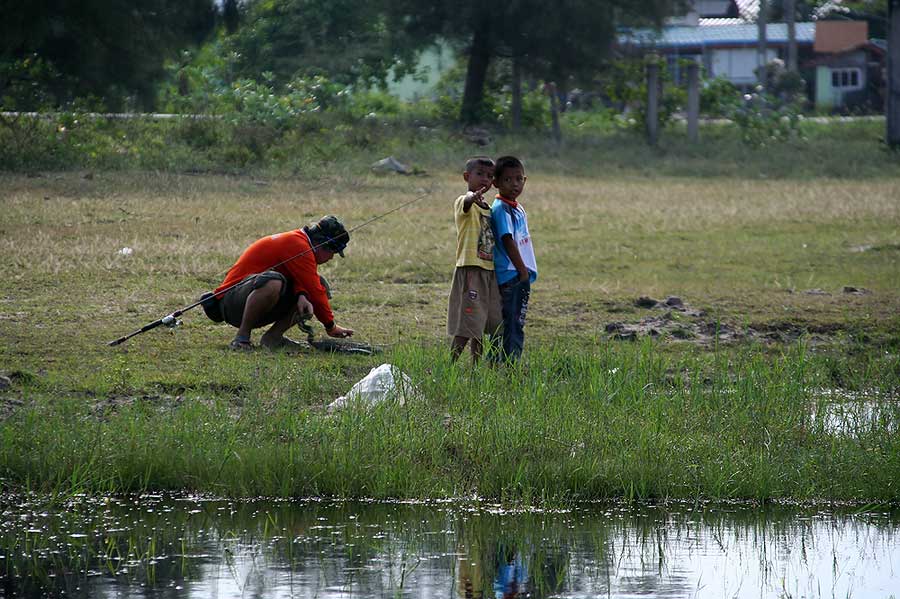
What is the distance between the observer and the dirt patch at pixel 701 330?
976cm

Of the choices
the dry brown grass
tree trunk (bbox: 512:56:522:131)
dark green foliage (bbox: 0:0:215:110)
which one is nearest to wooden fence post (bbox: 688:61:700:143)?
tree trunk (bbox: 512:56:522:131)

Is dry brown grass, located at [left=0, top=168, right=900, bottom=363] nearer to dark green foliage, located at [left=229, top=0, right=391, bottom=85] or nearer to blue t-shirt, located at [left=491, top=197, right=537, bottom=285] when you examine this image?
blue t-shirt, located at [left=491, top=197, right=537, bottom=285]

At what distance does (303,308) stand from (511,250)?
154 cm

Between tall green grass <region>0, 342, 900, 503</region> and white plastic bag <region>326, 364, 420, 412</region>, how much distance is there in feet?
0.25

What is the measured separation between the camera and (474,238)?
24.9 ft

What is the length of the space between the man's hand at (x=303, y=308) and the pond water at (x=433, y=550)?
7.73ft

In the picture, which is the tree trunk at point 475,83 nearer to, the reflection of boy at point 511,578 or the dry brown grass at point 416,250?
the dry brown grass at point 416,250

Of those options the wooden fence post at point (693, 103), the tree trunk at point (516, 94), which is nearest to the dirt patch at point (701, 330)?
the tree trunk at point (516, 94)

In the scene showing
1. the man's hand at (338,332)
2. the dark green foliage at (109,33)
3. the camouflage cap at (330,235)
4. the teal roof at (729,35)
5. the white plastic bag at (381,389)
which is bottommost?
the white plastic bag at (381,389)

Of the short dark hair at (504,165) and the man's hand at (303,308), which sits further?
the man's hand at (303,308)

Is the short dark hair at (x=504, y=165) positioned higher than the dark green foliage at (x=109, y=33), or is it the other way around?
the dark green foliage at (x=109, y=33)

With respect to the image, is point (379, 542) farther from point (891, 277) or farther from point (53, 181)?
point (53, 181)

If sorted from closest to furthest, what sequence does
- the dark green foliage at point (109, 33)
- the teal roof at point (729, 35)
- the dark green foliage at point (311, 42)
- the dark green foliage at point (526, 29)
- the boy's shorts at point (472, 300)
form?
the boy's shorts at point (472, 300) < the dark green foliage at point (109, 33) < the dark green foliage at point (526, 29) < the dark green foliage at point (311, 42) < the teal roof at point (729, 35)

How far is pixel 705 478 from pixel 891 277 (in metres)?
7.20
